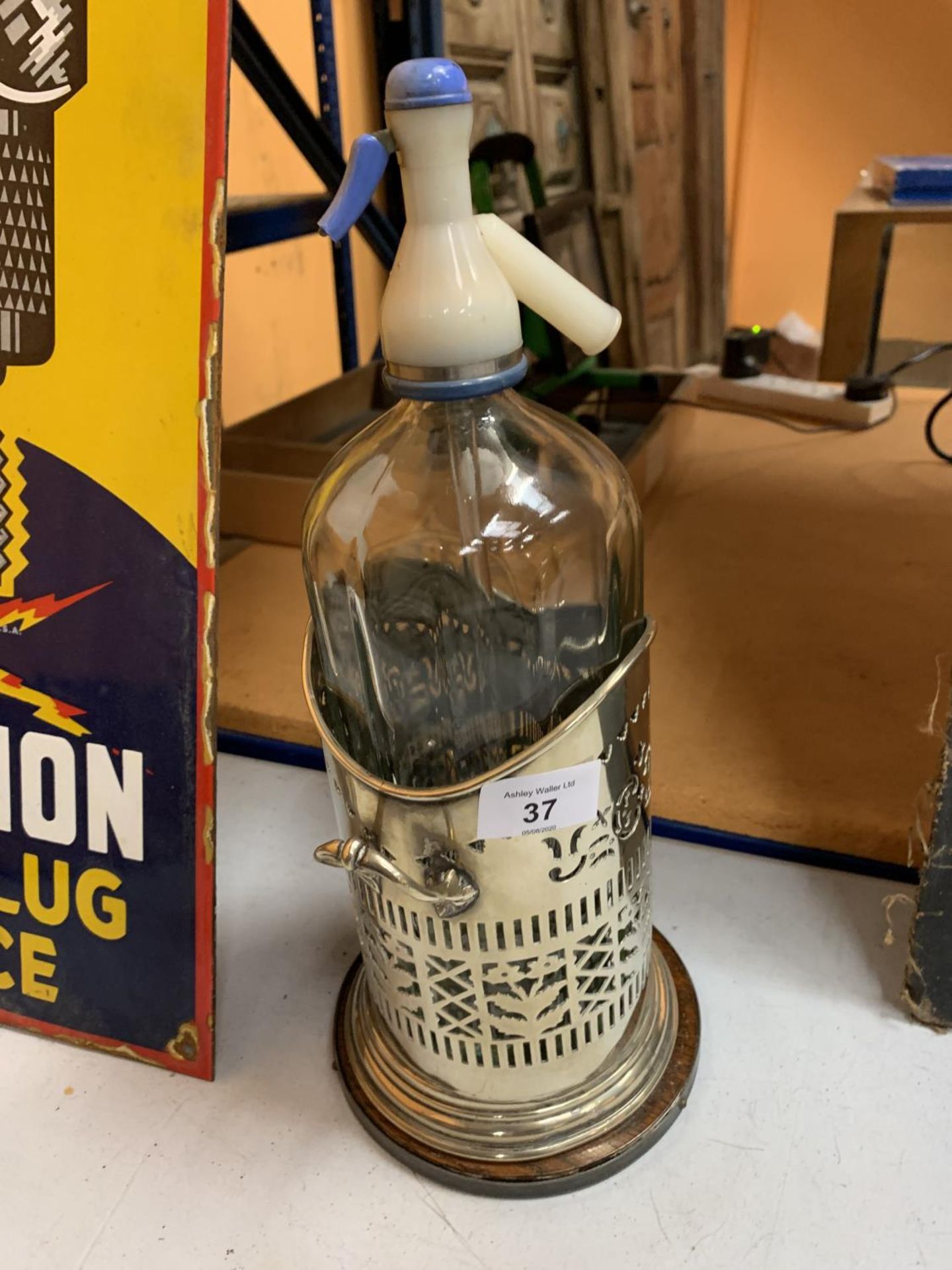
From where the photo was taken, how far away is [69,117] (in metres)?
0.44

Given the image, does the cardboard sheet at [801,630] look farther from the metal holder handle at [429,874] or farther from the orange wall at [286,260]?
the orange wall at [286,260]

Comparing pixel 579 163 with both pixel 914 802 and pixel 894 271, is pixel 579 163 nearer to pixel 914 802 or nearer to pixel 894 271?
pixel 894 271

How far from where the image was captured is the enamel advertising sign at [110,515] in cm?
43

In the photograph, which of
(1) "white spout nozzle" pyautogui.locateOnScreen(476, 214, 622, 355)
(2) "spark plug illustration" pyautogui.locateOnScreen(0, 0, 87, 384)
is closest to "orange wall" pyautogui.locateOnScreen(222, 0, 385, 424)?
(2) "spark plug illustration" pyautogui.locateOnScreen(0, 0, 87, 384)

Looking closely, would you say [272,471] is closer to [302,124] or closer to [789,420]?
[302,124]

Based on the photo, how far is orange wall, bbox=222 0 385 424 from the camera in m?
1.43

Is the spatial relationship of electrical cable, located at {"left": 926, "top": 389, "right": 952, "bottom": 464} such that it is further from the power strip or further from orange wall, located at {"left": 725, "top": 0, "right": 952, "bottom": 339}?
orange wall, located at {"left": 725, "top": 0, "right": 952, "bottom": 339}

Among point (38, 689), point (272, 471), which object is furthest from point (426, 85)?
point (272, 471)

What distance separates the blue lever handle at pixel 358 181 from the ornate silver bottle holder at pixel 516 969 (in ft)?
0.62

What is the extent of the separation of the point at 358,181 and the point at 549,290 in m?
0.08

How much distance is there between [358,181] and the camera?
1.14 ft

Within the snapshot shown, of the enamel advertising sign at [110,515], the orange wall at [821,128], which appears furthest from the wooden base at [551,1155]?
the orange wall at [821,128]

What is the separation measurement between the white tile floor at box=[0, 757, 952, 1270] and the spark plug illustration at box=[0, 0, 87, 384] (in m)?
0.37

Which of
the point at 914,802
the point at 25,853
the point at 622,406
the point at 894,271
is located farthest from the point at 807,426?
the point at 25,853
